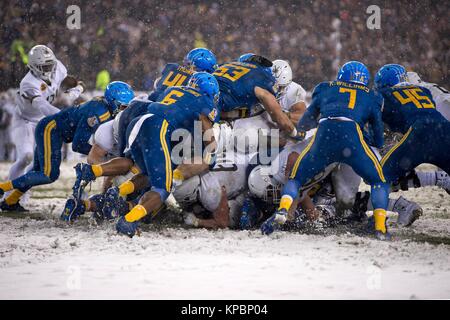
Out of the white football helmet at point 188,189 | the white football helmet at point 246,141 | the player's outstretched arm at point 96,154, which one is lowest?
the white football helmet at point 188,189

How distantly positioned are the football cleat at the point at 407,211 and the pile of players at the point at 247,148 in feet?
0.03

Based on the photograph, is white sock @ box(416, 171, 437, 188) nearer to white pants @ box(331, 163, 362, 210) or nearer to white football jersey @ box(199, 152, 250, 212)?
white pants @ box(331, 163, 362, 210)

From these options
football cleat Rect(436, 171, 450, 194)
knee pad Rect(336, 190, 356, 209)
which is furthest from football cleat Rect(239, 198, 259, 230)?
football cleat Rect(436, 171, 450, 194)

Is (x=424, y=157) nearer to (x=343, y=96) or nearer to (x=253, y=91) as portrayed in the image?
(x=343, y=96)

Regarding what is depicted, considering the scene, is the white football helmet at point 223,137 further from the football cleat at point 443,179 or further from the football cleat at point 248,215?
the football cleat at point 443,179

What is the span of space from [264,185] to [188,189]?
2.00ft

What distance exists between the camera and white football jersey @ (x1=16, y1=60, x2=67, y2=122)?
26.4 feet

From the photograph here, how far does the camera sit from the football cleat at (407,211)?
6129 mm

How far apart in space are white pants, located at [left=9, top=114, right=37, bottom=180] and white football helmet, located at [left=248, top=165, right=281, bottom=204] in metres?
2.89

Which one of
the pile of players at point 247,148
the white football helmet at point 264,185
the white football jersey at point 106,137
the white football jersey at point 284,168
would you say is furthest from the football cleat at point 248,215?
the white football jersey at point 106,137

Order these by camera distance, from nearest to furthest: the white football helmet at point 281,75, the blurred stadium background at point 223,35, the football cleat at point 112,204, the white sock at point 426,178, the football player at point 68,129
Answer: the football cleat at point 112,204 < the white sock at point 426,178 < the football player at point 68,129 < the white football helmet at point 281,75 < the blurred stadium background at point 223,35

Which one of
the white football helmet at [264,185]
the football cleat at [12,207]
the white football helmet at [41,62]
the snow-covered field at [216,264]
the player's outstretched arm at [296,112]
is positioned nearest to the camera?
the snow-covered field at [216,264]

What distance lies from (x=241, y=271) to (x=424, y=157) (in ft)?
7.11

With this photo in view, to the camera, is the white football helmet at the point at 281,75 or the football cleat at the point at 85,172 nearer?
the football cleat at the point at 85,172
